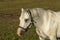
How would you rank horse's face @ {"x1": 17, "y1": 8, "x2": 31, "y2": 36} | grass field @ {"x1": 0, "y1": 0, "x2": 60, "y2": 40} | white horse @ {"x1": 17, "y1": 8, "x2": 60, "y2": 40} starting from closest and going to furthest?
horse's face @ {"x1": 17, "y1": 8, "x2": 31, "y2": 36}
white horse @ {"x1": 17, "y1": 8, "x2": 60, "y2": 40}
grass field @ {"x1": 0, "y1": 0, "x2": 60, "y2": 40}

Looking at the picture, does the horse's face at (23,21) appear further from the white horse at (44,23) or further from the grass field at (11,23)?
the grass field at (11,23)

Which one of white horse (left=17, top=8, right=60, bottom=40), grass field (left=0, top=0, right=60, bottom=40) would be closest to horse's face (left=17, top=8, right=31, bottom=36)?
white horse (left=17, top=8, right=60, bottom=40)

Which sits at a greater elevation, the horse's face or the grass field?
the horse's face

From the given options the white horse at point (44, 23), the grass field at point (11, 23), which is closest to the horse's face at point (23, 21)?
the white horse at point (44, 23)

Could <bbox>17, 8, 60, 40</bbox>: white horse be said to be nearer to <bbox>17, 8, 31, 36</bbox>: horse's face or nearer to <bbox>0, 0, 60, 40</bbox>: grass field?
<bbox>17, 8, 31, 36</bbox>: horse's face

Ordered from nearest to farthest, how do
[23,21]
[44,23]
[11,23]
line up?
1. [23,21]
2. [44,23]
3. [11,23]

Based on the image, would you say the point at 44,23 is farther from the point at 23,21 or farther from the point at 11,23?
the point at 11,23

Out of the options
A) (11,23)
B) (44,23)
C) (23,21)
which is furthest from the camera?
(11,23)

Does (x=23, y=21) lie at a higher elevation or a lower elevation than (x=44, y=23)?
higher

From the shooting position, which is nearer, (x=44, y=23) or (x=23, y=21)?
(x=23, y=21)

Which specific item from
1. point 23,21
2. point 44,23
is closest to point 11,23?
point 44,23

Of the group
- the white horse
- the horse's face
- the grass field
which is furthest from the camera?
the grass field

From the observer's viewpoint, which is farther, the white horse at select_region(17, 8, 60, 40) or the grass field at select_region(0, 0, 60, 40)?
the grass field at select_region(0, 0, 60, 40)

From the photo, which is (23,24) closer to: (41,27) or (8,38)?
(41,27)
